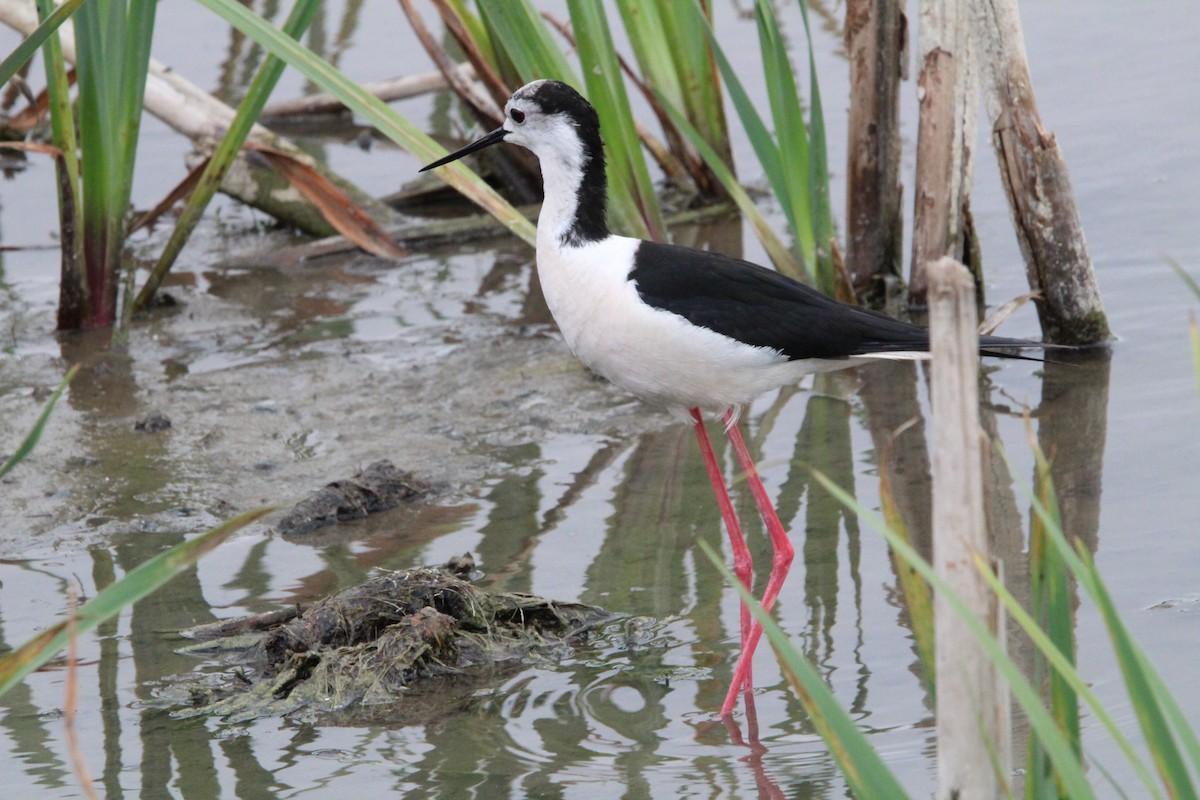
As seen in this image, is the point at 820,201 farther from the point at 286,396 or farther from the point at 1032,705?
the point at 1032,705

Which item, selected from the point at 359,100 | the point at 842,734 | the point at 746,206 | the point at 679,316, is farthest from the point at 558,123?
the point at 842,734

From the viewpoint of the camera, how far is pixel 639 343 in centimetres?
353

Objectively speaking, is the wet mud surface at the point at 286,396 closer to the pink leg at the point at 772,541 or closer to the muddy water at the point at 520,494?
the muddy water at the point at 520,494

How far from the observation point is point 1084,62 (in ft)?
24.7

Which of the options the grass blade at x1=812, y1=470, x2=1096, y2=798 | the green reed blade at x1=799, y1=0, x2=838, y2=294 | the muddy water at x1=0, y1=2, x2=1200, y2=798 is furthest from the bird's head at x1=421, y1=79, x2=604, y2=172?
the grass blade at x1=812, y1=470, x2=1096, y2=798

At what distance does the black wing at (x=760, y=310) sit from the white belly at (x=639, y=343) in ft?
0.10

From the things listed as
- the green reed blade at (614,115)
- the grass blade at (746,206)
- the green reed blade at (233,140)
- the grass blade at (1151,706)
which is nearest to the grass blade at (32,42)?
the green reed blade at (233,140)

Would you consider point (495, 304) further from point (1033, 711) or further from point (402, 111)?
point (1033, 711)

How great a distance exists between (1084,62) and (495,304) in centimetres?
349

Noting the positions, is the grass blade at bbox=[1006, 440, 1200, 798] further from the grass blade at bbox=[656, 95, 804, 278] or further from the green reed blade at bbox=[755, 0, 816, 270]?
the grass blade at bbox=[656, 95, 804, 278]

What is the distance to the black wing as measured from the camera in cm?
355

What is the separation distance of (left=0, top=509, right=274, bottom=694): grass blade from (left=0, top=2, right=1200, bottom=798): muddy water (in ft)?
2.48

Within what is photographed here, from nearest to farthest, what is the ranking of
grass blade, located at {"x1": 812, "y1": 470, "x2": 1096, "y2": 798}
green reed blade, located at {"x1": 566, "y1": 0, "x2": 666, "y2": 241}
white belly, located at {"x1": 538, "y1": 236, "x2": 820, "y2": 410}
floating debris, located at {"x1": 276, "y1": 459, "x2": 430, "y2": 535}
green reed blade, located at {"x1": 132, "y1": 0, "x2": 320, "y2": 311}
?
grass blade, located at {"x1": 812, "y1": 470, "x2": 1096, "y2": 798} → white belly, located at {"x1": 538, "y1": 236, "x2": 820, "y2": 410} → floating debris, located at {"x1": 276, "y1": 459, "x2": 430, "y2": 535} → green reed blade, located at {"x1": 132, "y1": 0, "x2": 320, "y2": 311} → green reed blade, located at {"x1": 566, "y1": 0, "x2": 666, "y2": 241}

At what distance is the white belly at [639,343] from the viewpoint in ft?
11.6
